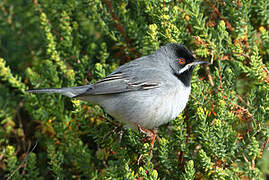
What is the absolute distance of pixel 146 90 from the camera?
10.3 ft

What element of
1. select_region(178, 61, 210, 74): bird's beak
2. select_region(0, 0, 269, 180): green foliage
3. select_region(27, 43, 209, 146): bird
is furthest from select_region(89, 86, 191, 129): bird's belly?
select_region(178, 61, 210, 74): bird's beak

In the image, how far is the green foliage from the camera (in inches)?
102

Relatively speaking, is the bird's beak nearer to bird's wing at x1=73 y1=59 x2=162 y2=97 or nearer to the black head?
the black head

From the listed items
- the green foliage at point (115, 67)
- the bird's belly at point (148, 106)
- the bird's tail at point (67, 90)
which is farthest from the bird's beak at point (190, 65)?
the bird's tail at point (67, 90)

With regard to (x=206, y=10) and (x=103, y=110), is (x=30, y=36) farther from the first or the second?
(x=206, y=10)

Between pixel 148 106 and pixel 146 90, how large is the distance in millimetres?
190

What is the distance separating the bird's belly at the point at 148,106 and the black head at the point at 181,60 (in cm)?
20

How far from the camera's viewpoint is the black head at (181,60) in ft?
10.4

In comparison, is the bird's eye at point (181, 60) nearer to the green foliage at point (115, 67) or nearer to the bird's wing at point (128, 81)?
the green foliage at point (115, 67)

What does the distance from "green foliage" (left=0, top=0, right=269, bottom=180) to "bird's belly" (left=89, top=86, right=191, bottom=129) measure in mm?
122

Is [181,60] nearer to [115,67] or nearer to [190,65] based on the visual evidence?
[190,65]

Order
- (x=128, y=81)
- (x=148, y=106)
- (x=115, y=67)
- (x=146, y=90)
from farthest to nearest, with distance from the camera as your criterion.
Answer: (x=115, y=67) → (x=128, y=81) → (x=146, y=90) → (x=148, y=106)

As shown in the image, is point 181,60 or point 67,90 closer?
point 67,90

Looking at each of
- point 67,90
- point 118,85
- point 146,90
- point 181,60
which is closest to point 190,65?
point 181,60
